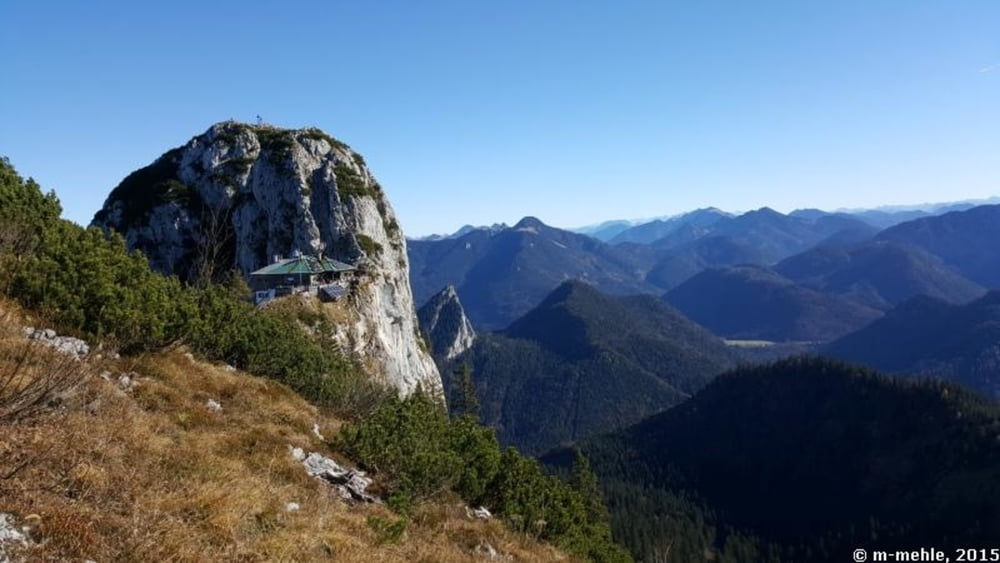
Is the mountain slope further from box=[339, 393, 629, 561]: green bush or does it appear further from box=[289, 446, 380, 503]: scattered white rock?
box=[289, 446, 380, 503]: scattered white rock

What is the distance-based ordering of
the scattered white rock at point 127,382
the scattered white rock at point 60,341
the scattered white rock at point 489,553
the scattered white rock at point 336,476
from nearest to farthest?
1. the scattered white rock at point 60,341
2. the scattered white rock at point 127,382
3. the scattered white rock at point 336,476
4. the scattered white rock at point 489,553

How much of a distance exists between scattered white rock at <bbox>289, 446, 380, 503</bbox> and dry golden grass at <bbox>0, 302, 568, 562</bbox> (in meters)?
0.59

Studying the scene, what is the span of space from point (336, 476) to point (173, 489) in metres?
6.96

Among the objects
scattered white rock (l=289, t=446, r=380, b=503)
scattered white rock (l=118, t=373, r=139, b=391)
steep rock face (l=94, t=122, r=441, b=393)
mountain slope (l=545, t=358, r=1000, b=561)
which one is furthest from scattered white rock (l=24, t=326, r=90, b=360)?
mountain slope (l=545, t=358, r=1000, b=561)

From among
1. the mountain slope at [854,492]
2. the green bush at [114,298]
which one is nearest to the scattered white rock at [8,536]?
the green bush at [114,298]

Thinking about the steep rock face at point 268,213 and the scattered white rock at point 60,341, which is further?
the steep rock face at point 268,213

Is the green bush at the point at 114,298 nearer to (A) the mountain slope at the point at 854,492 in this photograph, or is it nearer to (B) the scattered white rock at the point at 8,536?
(B) the scattered white rock at the point at 8,536

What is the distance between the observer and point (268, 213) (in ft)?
259

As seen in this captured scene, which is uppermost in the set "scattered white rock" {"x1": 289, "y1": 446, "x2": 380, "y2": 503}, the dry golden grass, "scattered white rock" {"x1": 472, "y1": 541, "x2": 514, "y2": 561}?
the dry golden grass

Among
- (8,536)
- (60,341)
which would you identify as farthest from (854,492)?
(8,536)

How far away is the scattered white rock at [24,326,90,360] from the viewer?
14.8 meters

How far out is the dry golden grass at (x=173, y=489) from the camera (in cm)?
755

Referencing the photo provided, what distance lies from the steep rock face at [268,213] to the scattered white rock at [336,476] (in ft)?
168

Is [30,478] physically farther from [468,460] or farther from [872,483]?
[872,483]
